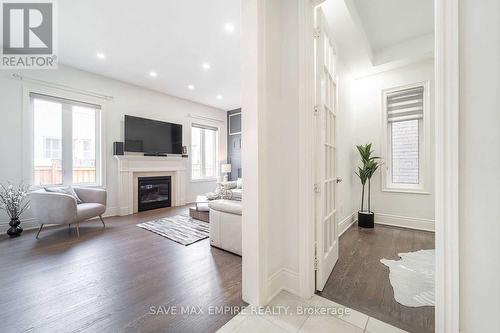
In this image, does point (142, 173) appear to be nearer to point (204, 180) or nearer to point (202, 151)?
point (204, 180)

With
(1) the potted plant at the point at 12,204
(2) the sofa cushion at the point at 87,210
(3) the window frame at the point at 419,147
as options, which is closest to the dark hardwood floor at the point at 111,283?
(1) the potted plant at the point at 12,204

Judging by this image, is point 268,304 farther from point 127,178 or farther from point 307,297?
point 127,178

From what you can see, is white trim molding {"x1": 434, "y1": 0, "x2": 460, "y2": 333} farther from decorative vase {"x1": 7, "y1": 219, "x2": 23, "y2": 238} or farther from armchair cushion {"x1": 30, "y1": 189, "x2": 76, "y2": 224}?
decorative vase {"x1": 7, "y1": 219, "x2": 23, "y2": 238}

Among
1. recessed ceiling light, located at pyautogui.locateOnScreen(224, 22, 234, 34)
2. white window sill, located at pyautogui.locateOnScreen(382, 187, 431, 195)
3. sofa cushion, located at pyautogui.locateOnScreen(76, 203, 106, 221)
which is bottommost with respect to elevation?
sofa cushion, located at pyautogui.locateOnScreen(76, 203, 106, 221)

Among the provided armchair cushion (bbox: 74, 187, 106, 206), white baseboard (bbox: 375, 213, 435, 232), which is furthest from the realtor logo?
white baseboard (bbox: 375, 213, 435, 232)

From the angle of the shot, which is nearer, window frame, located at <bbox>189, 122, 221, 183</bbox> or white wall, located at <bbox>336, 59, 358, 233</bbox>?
white wall, located at <bbox>336, 59, 358, 233</bbox>

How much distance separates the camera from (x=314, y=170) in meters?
1.65

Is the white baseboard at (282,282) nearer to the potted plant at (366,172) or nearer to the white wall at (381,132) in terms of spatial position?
the potted plant at (366,172)

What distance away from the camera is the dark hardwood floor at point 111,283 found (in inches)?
55.5

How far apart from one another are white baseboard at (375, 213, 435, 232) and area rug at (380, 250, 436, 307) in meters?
0.99

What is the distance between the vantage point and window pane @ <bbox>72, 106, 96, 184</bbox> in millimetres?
4012

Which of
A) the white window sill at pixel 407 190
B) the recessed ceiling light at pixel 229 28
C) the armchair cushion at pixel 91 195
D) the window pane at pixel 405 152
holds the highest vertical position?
the recessed ceiling light at pixel 229 28

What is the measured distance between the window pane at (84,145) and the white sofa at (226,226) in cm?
319

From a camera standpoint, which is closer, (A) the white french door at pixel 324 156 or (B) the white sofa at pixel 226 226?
(A) the white french door at pixel 324 156
